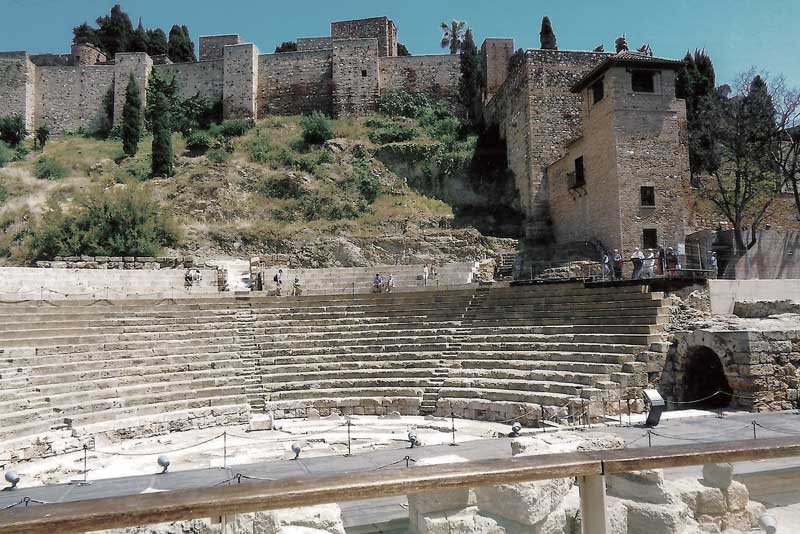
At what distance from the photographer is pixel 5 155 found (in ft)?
112

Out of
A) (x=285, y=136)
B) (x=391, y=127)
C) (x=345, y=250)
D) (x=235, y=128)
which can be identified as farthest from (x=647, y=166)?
(x=235, y=128)

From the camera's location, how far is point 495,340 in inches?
561

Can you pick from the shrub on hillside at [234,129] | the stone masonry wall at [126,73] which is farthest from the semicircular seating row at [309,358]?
the stone masonry wall at [126,73]

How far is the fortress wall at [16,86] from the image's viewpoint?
125 feet

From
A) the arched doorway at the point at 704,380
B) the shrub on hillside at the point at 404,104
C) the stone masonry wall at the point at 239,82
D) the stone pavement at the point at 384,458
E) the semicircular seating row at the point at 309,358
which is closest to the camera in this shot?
the stone pavement at the point at 384,458

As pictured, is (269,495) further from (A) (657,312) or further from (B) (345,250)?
(B) (345,250)

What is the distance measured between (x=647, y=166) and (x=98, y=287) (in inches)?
703

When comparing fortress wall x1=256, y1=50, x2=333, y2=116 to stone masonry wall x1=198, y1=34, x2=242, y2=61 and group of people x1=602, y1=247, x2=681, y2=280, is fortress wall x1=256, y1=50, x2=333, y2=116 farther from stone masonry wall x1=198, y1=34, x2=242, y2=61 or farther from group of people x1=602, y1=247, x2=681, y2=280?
group of people x1=602, y1=247, x2=681, y2=280

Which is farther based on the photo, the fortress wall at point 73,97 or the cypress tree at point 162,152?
the fortress wall at point 73,97

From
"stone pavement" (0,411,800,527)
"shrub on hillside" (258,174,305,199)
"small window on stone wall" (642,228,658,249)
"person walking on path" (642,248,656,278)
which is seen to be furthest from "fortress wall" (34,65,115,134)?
"stone pavement" (0,411,800,527)

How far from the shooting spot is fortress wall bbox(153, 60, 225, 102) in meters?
37.7

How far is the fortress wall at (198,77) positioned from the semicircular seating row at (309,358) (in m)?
24.7

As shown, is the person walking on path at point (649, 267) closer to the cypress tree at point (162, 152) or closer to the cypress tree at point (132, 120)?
the cypress tree at point (162, 152)

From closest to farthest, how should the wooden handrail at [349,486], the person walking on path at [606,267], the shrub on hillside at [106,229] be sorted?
1. the wooden handrail at [349,486]
2. the person walking on path at [606,267]
3. the shrub on hillside at [106,229]
